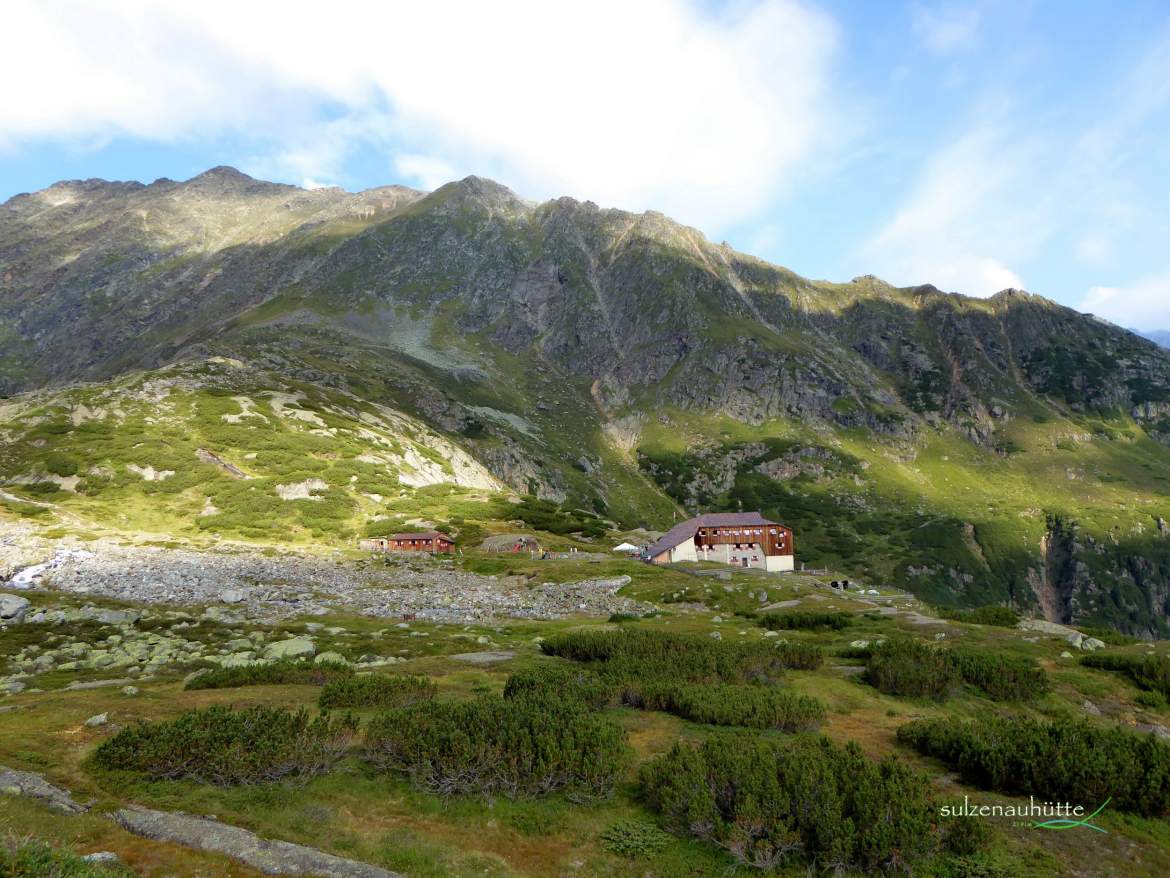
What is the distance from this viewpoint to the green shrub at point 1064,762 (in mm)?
12484

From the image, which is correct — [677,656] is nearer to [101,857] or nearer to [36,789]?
[101,857]

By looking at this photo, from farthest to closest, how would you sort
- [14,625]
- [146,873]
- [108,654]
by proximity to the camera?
[14,625] → [108,654] → [146,873]

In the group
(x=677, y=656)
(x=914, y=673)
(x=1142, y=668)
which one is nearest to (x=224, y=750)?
(x=677, y=656)

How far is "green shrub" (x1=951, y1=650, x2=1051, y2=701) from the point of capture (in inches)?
843

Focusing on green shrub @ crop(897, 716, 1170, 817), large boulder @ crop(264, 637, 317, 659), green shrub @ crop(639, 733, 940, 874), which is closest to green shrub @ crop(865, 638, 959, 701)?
green shrub @ crop(897, 716, 1170, 817)

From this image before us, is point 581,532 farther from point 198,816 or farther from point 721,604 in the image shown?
point 198,816

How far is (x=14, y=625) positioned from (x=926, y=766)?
3809cm

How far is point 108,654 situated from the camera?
24.6 m

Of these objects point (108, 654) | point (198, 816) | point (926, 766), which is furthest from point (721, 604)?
point (198, 816)

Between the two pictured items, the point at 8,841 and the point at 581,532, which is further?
the point at 581,532

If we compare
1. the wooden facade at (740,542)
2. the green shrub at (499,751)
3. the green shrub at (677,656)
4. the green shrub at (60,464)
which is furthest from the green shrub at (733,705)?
the green shrub at (60,464)

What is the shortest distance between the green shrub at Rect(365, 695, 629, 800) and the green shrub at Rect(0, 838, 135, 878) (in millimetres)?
5581

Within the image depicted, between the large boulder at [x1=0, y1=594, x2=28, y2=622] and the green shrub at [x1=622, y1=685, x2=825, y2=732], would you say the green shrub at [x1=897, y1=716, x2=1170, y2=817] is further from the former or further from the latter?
the large boulder at [x1=0, y1=594, x2=28, y2=622]

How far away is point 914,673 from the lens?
21312 millimetres
